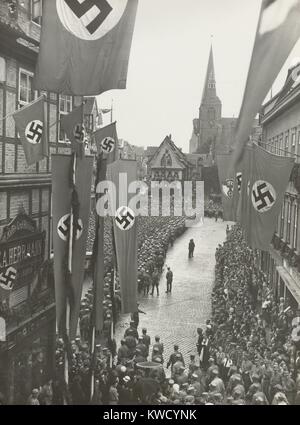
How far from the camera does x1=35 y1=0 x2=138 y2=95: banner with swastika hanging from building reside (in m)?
12.3

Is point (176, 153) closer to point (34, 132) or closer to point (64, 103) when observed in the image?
point (64, 103)

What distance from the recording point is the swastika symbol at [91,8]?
40.3 feet

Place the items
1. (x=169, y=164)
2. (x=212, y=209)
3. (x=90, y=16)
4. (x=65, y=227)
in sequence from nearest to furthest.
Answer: (x=90, y=16), (x=65, y=227), (x=169, y=164), (x=212, y=209)

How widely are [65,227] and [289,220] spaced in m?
13.8

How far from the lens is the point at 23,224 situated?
16.0 meters

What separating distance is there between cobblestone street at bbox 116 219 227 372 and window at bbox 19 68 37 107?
9.86 metres

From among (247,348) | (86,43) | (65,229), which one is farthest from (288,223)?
(86,43)

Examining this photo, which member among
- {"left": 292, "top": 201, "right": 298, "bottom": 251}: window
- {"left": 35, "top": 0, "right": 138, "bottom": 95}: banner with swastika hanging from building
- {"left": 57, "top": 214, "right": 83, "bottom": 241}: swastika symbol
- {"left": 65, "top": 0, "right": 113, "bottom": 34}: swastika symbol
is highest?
{"left": 65, "top": 0, "right": 113, "bottom": 34}: swastika symbol

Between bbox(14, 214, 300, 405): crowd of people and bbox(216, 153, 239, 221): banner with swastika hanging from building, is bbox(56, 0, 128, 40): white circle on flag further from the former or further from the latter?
bbox(14, 214, 300, 405): crowd of people

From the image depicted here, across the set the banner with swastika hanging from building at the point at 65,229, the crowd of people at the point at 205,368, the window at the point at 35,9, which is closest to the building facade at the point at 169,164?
the crowd of people at the point at 205,368

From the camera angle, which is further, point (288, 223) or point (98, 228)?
point (288, 223)

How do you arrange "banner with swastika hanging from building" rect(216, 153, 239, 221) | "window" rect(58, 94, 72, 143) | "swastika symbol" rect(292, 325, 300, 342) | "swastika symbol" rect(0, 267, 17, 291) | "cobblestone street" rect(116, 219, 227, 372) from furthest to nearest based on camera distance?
"cobblestone street" rect(116, 219, 227, 372), "window" rect(58, 94, 72, 143), "swastika symbol" rect(292, 325, 300, 342), "banner with swastika hanging from building" rect(216, 153, 239, 221), "swastika symbol" rect(0, 267, 17, 291)

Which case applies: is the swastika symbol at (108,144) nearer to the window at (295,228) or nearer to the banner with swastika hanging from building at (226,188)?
the banner with swastika hanging from building at (226,188)

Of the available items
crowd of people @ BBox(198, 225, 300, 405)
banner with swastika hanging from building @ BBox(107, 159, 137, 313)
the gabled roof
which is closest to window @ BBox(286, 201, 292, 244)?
crowd of people @ BBox(198, 225, 300, 405)
